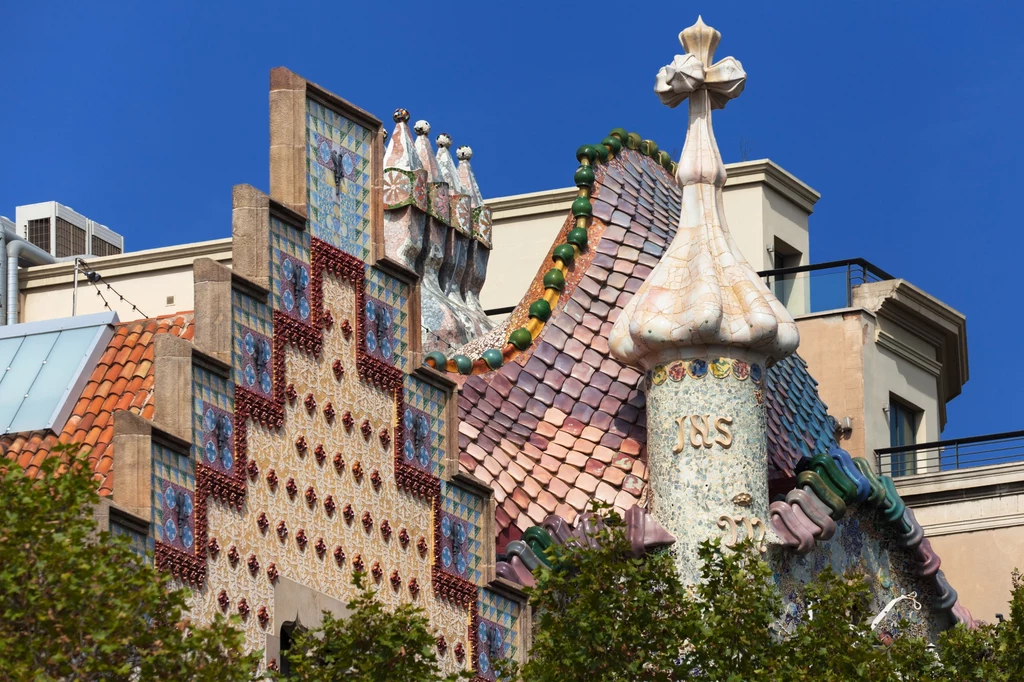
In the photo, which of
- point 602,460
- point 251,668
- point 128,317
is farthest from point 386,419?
point 128,317

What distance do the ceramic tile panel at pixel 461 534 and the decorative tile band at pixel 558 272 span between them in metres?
1.81

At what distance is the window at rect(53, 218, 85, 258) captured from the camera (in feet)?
165

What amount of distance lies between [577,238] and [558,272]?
480 millimetres

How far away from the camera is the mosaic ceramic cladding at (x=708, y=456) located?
30391 mm

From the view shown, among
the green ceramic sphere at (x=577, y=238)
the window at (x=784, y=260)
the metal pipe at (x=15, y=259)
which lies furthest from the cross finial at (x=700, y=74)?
the metal pipe at (x=15, y=259)

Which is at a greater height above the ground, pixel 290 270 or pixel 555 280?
pixel 555 280

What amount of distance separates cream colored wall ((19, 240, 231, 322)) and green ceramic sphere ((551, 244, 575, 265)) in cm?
1420

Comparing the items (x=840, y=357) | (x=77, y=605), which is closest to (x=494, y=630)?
(x=77, y=605)

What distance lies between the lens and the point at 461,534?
2980 cm

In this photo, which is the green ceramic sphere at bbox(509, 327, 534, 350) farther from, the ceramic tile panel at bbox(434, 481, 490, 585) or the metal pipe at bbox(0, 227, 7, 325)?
the metal pipe at bbox(0, 227, 7, 325)

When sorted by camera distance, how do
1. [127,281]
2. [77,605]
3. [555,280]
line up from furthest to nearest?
[127,281]
[555,280]
[77,605]

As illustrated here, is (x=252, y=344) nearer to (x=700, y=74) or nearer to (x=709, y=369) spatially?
(x=709, y=369)

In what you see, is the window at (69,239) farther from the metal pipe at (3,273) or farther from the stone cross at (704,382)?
the stone cross at (704,382)

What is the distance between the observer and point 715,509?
3042 centimetres
